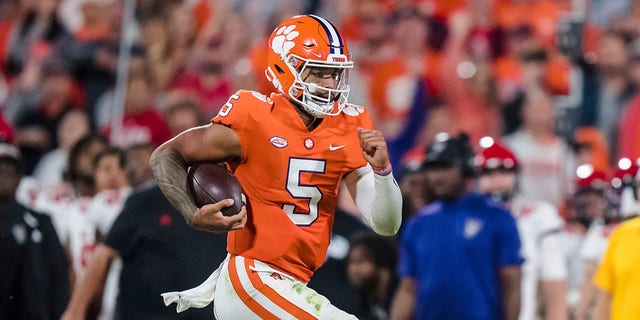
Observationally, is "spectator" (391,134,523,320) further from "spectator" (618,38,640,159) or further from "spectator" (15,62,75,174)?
"spectator" (15,62,75,174)

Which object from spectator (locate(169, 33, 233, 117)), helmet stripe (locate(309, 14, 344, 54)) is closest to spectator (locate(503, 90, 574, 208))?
spectator (locate(169, 33, 233, 117))

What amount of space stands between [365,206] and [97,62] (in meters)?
7.34

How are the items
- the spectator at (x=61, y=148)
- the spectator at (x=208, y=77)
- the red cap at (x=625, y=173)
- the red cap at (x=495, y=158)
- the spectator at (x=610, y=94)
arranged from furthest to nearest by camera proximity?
the spectator at (x=61, y=148) → the spectator at (x=208, y=77) → the spectator at (x=610, y=94) → the red cap at (x=495, y=158) → the red cap at (x=625, y=173)

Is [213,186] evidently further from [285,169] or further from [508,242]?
[508,242]

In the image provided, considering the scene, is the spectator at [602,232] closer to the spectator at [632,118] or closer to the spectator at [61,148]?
the spectator at [632,118]

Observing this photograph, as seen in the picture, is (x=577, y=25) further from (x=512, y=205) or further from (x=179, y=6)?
(x=179, y=6)

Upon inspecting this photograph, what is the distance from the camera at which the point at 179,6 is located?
39.1 ft

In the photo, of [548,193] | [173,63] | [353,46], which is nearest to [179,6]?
[173,63]

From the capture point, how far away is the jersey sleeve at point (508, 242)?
7363 mm

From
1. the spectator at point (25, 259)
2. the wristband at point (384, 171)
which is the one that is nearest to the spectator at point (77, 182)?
the spectator at point (25, 259)

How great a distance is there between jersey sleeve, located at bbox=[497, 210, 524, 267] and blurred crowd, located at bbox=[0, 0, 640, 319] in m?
0.38

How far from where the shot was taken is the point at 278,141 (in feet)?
15.8

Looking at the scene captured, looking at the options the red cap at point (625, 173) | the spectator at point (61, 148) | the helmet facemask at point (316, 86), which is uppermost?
the helmet facemask at point (316, 86)

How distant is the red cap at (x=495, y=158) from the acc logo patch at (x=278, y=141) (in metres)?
3.56
